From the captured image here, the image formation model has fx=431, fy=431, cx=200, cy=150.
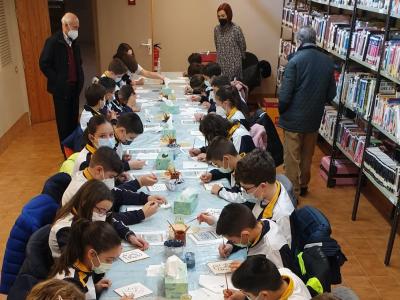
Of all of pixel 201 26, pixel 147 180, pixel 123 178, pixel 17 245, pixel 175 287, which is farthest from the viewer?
pixel 201 26

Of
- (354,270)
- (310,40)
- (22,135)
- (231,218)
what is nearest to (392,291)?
(354,270)

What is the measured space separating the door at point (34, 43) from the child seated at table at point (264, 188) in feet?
17.5

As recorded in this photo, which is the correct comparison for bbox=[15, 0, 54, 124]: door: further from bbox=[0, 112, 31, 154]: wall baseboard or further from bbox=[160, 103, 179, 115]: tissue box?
bbox=[160, 103, 179, 115]: tissue box

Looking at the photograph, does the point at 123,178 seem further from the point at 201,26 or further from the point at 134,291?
the point at 201,26

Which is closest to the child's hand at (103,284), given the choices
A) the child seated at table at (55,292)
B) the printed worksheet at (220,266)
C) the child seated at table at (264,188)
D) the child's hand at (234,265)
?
the child seated at table at (55,292)

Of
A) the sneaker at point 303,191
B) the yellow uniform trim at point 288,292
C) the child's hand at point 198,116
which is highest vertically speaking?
the yellow uniform trim at point 288,292

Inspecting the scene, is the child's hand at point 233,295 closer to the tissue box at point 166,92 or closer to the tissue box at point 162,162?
the tissue box at point 162,162

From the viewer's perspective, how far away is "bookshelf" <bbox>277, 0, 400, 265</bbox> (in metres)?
3.87

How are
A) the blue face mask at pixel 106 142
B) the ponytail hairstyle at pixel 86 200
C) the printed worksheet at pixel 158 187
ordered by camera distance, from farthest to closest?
1. the blue face mask at pixel 106 142
2. the printed worksheet at pixel 158 187
3. the ponytail hairstyle at pixel 86 200

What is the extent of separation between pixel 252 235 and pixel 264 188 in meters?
0.45

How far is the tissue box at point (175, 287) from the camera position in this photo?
1998mm

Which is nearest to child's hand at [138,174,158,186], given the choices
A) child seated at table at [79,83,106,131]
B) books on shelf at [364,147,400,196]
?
child seated at table at [79,83,106,131]

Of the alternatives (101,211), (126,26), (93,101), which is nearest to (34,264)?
(101,211)

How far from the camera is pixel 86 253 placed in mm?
2008
